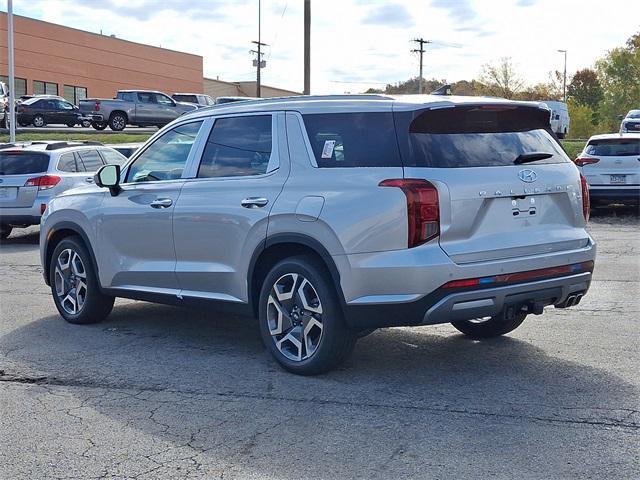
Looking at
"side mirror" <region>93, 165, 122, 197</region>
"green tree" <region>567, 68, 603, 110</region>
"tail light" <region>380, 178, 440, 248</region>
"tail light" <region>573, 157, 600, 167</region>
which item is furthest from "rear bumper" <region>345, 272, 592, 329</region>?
"green tree" <region>567, 68, 603, 110</region>

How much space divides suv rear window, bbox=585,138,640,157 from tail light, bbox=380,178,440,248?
13844 millimetres

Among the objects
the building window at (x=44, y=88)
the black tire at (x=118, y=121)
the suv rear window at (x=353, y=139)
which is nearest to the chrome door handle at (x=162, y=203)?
the suv rear window at (x=353, y=139)

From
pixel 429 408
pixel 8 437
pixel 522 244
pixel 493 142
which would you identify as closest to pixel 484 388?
pixel 429 408

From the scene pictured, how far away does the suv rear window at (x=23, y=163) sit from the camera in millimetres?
15711

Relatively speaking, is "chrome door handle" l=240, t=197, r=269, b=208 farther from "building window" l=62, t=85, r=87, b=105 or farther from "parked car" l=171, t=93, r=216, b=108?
"building window" l=62, t=85, r=87, b=105

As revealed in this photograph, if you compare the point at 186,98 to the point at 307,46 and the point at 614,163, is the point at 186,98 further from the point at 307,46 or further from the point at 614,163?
the point at 614,163

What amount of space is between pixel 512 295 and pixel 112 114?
119ft

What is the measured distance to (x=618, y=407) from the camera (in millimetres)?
5613

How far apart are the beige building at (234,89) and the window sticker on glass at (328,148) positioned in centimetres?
7745

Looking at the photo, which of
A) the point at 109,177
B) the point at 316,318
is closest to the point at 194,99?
the point at 109,177

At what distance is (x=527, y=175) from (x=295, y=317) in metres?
1.89

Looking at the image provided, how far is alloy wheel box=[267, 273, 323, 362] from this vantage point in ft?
20.9

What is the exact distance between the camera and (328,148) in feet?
21.1

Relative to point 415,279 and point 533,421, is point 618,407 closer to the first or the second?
point 533,421
